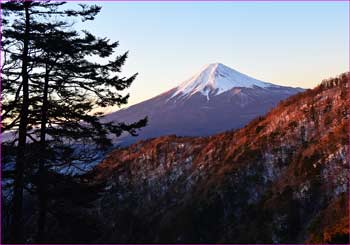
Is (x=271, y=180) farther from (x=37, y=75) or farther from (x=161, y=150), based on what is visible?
(x=37, y=75)

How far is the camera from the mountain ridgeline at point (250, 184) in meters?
31.7

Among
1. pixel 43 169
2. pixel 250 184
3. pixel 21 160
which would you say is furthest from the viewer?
pixel 250 184

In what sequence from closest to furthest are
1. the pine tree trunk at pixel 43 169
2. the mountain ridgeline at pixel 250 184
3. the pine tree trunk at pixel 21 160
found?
the pine tree trunk at pixel 21 160 → the pine tree trunk at pixel 43 169 → the mountain ridgeline at pixel 250 184

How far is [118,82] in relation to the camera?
59.8 feet

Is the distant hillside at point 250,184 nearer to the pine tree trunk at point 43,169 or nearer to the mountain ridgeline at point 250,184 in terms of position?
the mountain ridgeline at point 250,184

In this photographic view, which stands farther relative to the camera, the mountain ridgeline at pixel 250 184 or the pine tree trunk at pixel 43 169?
the mountain ridgeline at pixel 250 184

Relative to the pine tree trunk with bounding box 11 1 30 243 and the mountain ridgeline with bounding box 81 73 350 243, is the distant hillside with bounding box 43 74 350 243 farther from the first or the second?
the pine tree trunk with bounding box 11 1 30 243

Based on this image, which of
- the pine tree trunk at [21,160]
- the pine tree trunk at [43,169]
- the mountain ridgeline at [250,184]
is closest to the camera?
the pine tree trunk at [21,160]

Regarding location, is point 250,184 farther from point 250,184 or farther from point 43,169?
point 43,169

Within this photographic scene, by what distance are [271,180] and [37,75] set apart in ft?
79.9

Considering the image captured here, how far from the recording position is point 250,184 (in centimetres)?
3841

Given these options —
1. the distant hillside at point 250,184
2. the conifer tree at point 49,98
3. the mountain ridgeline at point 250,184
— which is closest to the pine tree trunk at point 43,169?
the conifer tree at point 49,98

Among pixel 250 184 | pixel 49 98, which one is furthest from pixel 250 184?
pixel 49 98

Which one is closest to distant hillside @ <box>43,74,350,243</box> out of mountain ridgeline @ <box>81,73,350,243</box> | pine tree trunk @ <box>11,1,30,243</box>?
mountain ridgeline @ <box>81,73,350,243</box>
